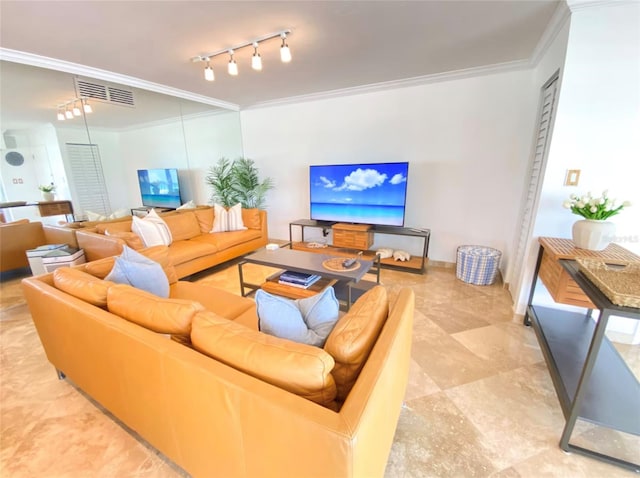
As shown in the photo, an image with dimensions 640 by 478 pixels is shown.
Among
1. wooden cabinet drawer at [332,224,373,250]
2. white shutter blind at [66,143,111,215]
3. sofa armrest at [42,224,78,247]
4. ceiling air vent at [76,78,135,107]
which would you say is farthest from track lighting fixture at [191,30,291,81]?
sofa armrest at [42,224,78,247]

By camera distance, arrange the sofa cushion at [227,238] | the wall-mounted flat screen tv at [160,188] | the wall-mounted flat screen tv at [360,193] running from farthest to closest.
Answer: the wall-mounted flat screen tv at [160,188] → the sofa cushion at [227,238] → the wall-mounted flat screen tv at [360,193]

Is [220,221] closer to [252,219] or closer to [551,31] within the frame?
[252,219]

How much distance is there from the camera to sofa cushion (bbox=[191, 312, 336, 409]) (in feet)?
2.72

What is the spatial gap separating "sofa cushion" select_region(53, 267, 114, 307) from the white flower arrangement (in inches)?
116

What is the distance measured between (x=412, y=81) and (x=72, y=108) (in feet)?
13.2

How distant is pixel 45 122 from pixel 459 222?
5079 millimetres

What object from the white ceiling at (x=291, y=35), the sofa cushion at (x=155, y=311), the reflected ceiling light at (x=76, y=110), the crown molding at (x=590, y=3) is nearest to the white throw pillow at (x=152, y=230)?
the reflected ceiling light at (x=76, y=110)

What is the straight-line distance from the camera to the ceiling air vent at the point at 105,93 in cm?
299

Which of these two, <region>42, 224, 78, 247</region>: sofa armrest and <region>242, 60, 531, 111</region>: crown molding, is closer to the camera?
<region>242, 60, 531, 111</region>: crown molding

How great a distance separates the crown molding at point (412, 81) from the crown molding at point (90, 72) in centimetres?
118

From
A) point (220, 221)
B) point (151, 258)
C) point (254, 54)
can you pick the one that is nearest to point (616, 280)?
point (151, 258)

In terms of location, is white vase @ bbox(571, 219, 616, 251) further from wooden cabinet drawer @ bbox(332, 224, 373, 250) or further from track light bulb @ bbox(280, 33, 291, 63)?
track light bulb @ bbox(280, 33, 291, 63)

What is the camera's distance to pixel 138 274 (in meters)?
1.76

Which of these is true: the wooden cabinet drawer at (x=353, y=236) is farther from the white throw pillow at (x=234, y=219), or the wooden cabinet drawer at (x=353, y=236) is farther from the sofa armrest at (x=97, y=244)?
the sofa armrest at (x=97, y=244)
